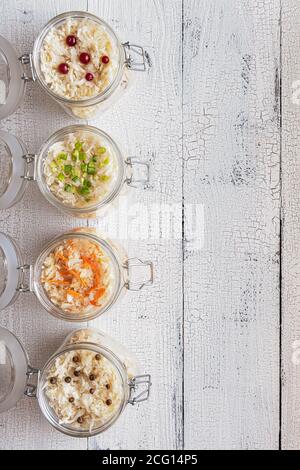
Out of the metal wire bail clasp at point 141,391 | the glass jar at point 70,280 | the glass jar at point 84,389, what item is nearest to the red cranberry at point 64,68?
the glass jar at point 70,280

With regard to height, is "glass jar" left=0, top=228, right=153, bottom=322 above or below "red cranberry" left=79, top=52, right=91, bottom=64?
below

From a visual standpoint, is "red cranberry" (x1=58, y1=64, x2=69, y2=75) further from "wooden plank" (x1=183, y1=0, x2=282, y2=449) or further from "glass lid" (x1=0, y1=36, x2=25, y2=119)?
"wooden plank" (x1=183, y1=0, x2=282, y2=449)

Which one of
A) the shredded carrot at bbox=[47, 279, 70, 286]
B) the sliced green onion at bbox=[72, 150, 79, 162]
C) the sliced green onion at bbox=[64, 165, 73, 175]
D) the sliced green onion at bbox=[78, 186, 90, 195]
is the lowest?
the shredded carrot at bbox=[47, 279, 70, 286]

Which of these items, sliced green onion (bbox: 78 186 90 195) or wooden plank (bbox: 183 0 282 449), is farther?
wooden plank (bbox: 183 0 282 449)

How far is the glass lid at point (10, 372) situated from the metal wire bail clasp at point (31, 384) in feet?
0.06

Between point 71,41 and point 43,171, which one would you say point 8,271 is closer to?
point 43,171

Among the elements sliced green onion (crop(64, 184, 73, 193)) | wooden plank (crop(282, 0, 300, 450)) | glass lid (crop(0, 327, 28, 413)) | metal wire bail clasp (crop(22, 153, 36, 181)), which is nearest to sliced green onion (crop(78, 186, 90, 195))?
sliced green onion (crop(64, 184, 73, 193))

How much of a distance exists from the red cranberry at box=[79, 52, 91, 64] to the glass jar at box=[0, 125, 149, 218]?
0.15 m

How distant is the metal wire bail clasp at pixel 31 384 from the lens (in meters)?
1.62

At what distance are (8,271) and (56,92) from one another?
44 centimetres

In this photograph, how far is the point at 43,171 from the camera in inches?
59.5

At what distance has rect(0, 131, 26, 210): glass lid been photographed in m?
1.57

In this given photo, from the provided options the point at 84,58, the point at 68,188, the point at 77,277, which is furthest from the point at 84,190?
the point at 84,58
